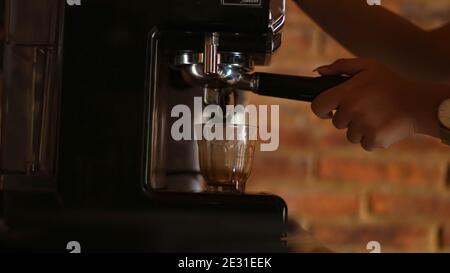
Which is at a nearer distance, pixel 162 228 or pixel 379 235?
pixel 162 228

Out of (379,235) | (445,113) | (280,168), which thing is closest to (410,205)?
(379,235)

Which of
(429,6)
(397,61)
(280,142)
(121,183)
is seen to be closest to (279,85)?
(121,183)

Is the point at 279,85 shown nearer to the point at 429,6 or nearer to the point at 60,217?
the point at 60,217

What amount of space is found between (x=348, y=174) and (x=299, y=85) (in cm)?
49

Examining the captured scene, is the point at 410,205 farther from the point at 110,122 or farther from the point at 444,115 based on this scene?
the point at 110,122

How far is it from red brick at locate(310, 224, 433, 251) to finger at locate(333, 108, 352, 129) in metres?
0.46

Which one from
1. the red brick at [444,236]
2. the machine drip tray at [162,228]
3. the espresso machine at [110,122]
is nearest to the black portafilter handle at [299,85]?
the espresso machine at [110,122]

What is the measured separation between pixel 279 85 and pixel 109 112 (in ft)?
0.55

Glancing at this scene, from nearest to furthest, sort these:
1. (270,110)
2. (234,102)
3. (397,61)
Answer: (234,102) < (397,61) < (270,110)

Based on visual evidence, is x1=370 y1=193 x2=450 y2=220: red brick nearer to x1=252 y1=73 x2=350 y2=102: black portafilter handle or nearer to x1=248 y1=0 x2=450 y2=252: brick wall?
x1=248 y1=0 x2=450 y2=252: brick wall

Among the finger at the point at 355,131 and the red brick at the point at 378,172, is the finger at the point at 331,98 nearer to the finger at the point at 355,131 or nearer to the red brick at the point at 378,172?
the finger at the point at 355,131

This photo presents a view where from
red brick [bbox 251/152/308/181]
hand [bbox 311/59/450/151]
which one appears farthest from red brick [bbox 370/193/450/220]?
hand [bbox 311/59/450/151]

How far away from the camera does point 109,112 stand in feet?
1.92

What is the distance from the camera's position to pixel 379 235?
3.43 feet
